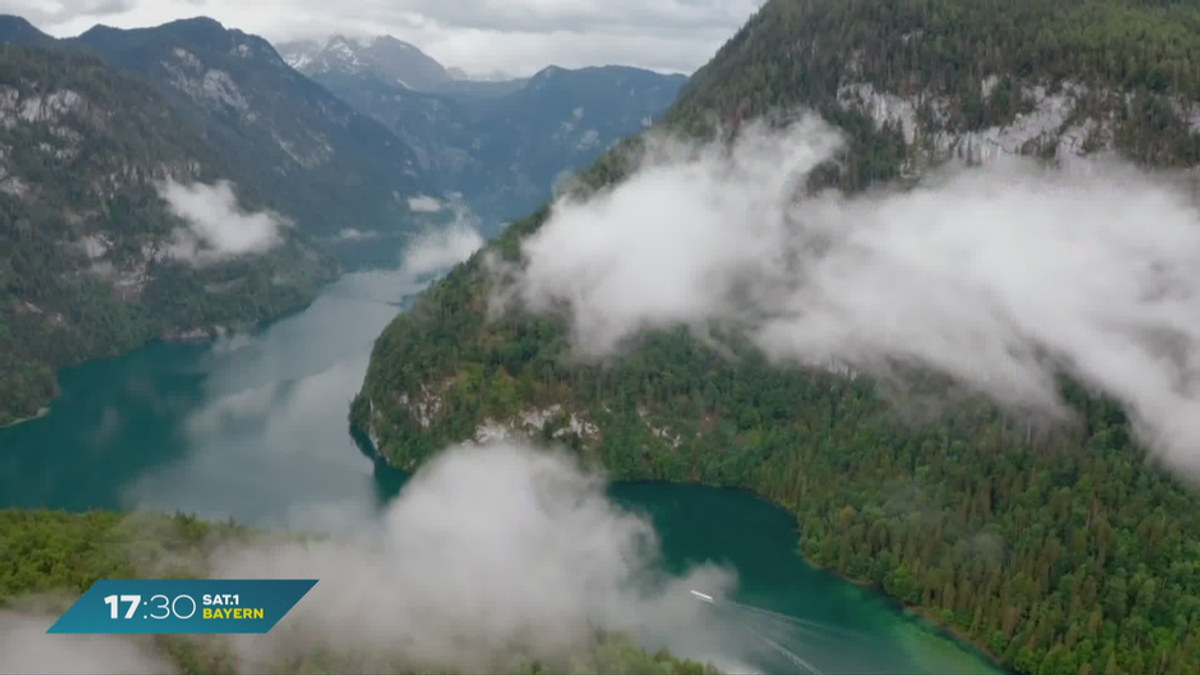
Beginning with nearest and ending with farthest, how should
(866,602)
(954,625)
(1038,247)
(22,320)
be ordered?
(954,625) → (866,602) → (1038,247) → (22,320)

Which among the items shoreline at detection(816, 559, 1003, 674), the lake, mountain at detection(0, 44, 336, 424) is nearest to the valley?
shoreline at detection(816, 559, 1003, 674)

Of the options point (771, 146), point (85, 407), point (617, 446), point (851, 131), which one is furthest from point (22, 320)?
point (851, 131)

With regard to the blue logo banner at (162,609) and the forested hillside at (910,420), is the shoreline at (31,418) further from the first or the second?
the blue logo banner at (162,609)

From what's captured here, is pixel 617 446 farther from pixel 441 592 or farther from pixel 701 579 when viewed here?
pixel 441 592

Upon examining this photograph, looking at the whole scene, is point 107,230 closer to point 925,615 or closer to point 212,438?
point 212,438

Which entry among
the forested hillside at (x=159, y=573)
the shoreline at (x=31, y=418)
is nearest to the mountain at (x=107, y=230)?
the shoreline at (x=31, y=418)

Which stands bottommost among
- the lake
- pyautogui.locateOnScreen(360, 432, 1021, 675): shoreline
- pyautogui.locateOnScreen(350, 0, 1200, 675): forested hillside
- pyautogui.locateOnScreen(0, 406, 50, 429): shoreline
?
pyautogui.locateOnScreen(0, 406, 50, 429): shoreline

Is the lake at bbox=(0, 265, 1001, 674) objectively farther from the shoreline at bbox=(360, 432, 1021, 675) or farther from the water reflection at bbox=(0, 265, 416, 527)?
the shoreline at bbox=(360, 432, 1021, 675)
